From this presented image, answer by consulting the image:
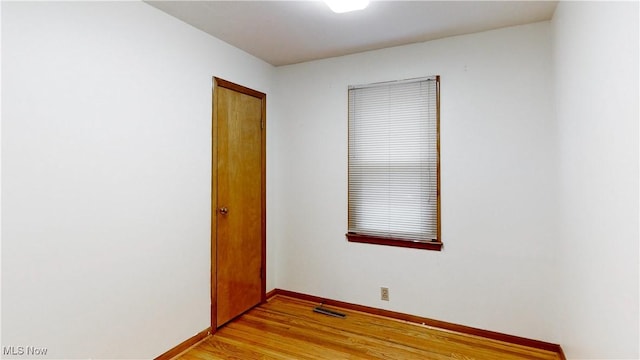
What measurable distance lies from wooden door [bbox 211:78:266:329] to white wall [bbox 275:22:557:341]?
22.1 inches

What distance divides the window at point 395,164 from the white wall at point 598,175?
0.92 meters

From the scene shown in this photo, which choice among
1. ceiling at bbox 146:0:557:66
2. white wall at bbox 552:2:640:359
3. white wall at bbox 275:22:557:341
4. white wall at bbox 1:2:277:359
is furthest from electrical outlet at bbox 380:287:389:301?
ceiling at bbox 146:0:557:66

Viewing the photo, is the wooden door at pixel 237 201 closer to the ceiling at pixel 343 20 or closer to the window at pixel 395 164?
the ceiling at pixel 343 20

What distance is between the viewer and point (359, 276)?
325 cm

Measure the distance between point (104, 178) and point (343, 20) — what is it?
1948 mm

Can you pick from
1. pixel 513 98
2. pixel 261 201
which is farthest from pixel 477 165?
pixel 261 201

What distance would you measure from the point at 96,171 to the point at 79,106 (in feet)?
1.24

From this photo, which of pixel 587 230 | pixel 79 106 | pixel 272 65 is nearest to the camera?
pixel 587 230

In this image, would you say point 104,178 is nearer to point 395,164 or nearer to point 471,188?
point 395,164

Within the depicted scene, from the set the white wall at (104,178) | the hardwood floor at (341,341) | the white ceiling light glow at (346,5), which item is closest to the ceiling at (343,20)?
the white ceiling light glow at (346,5)

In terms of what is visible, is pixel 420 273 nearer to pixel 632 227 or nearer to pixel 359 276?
pixel 359 276

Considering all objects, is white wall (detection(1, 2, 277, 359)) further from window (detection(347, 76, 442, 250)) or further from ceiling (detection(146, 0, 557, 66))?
window (detection(347, 76, 442, 250))

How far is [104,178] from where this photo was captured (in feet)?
6.70

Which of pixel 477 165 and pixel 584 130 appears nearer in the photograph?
pixel 584 130
